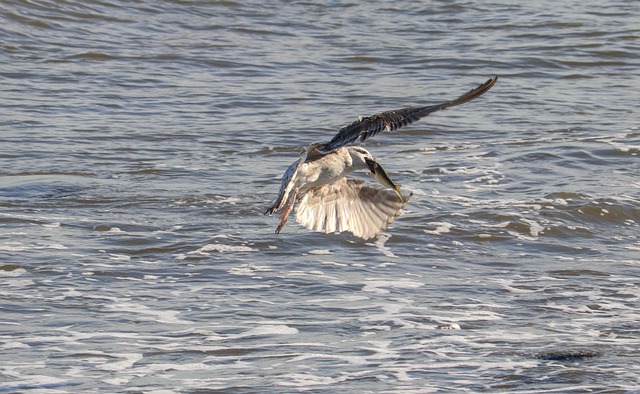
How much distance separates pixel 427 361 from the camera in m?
5.11

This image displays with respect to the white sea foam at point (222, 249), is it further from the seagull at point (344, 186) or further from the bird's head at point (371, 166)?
the bird's head at point (371, 166)

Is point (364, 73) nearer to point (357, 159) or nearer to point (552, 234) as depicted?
point (552, 234)

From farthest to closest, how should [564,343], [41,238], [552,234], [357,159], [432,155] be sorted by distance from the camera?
[432,155] → [552,234] → [41,238] → [357,159] → [564,343]

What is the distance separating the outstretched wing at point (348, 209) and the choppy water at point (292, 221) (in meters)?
0.27

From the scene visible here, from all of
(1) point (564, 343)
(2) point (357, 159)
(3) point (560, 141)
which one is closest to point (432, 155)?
(3) point (560, 141)

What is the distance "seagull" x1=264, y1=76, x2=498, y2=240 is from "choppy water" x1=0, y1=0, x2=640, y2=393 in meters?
0.30

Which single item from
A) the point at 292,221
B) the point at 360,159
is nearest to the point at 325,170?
the point at 360,159

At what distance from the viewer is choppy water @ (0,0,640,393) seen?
510 centimetres

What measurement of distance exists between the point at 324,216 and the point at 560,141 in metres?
3.95

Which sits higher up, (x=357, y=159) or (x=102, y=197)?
(x=357, y=159)

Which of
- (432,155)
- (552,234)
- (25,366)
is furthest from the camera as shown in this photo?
(432,155)

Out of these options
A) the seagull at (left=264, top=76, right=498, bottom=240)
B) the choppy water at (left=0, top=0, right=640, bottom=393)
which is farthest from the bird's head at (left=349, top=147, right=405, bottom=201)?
the choppy water at (left=0, top=0, right=640, bottom=393)

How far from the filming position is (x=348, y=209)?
21.1 feet

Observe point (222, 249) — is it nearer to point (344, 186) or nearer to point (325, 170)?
point (344, 186)
